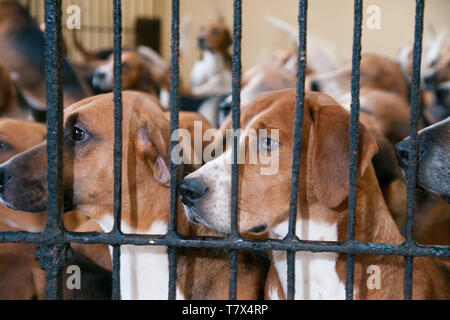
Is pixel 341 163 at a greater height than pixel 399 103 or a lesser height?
lesser

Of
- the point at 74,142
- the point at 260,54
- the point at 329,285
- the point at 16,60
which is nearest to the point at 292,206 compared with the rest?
the point at 329,285

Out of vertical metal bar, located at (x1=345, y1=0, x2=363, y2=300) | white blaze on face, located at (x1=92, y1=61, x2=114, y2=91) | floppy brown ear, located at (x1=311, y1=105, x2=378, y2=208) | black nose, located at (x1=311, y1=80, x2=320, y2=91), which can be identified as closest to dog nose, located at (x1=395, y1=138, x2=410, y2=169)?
floppy brown ear, located at (x1=311, y1=105, x2=378, y2=208)

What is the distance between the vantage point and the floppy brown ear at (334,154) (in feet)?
4.04

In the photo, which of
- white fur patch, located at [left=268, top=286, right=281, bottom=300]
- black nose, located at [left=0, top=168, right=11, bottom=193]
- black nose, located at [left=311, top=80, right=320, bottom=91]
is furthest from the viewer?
black nose, located at [left=311, top=80, right=320, bottom=91]

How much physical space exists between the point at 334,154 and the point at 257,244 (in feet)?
1.15

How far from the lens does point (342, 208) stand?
1303 mm

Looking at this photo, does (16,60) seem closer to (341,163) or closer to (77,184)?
(77,184)

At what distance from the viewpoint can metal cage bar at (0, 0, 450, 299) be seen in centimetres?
104

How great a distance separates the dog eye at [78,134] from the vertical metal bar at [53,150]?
26 cm

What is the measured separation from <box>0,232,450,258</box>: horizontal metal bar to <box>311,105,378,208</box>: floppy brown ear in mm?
220

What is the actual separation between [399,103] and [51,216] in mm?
1608

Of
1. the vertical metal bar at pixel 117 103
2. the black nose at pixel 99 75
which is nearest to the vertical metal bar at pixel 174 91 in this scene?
the vertical metal bar at pixel 117 103

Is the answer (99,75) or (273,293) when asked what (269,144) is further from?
(99,75)

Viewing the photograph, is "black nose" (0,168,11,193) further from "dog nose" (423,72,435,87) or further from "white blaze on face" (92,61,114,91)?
"dog nose" (423,72,435,87)
